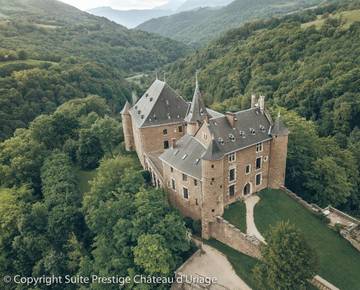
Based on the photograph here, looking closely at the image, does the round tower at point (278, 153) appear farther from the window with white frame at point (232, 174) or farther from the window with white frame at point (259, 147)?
the window with white frame at point (232, 174)

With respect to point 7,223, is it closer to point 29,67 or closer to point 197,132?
point 197,132

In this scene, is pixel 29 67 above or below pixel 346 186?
above

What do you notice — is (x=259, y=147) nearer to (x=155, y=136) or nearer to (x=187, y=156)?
(x=187, y=156)

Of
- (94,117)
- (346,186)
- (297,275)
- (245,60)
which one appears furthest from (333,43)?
(297,275)

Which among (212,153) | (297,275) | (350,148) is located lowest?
(350,148)

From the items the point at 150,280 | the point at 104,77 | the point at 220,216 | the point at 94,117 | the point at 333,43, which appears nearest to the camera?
the point at 150,280

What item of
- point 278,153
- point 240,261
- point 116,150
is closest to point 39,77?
point 116,150

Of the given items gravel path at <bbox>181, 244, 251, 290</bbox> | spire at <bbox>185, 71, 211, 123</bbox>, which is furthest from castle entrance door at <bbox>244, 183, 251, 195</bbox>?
spire at <bbox>185, 71, 211, 123</bbox>

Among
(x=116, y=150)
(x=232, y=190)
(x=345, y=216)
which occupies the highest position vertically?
(x=232, y=190)
